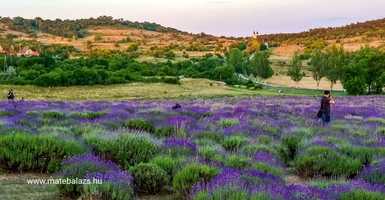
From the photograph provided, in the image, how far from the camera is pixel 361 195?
802 centimetres

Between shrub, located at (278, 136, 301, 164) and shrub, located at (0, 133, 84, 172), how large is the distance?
511cm

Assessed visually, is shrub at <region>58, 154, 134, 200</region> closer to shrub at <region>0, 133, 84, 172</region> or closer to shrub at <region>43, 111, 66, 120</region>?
shrub at <region>0, 133, 84, 172</region>

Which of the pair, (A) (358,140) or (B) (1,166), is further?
(A) (358,140)

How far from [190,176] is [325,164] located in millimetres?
3805

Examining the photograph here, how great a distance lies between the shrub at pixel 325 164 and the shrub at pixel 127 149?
120 inches

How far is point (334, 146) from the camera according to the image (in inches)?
524

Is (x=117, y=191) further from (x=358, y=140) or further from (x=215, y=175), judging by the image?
(x=358, y=140)

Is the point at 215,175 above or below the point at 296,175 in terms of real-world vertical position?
above

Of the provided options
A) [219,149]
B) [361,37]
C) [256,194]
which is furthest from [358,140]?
[361,37]

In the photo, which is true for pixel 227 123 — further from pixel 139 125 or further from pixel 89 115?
pixel 89 115

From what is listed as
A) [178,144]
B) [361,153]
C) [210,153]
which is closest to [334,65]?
[361,153]

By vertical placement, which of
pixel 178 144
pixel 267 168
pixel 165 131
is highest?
pixel 178 144

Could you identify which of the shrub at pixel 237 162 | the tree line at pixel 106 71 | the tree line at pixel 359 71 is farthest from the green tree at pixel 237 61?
the shrub at pixel 237 162

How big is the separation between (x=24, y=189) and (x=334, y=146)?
6.97m
